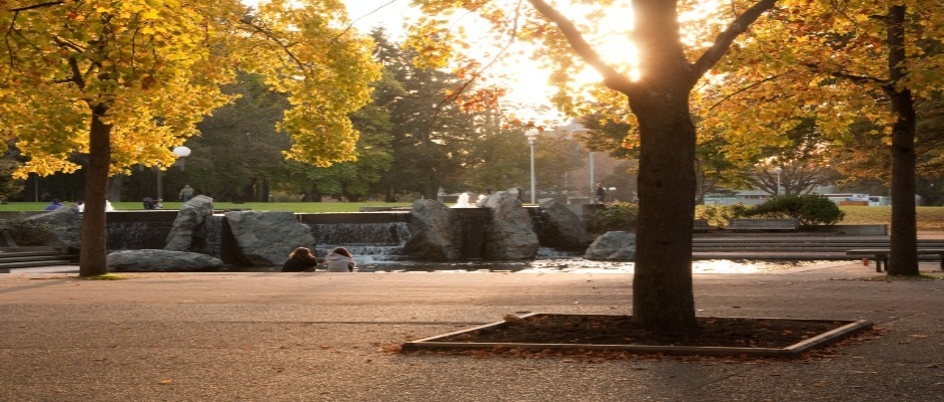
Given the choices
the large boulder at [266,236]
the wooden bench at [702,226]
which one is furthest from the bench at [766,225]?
the large boulder at [266,236]

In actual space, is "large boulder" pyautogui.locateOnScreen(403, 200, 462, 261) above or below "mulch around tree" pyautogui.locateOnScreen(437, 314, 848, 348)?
above

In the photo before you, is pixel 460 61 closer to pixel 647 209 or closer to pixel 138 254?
pixel 647 209

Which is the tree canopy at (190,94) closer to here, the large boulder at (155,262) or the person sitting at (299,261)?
the person sitting at (299,261)

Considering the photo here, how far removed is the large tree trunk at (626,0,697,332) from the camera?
10.2 meters

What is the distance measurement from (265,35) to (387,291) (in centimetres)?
738

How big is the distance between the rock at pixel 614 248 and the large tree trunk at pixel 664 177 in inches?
835

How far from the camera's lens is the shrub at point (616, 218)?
41.4 meters

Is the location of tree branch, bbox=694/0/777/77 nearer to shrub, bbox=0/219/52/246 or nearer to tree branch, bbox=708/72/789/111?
tree branch, bbox=708/72/789/111

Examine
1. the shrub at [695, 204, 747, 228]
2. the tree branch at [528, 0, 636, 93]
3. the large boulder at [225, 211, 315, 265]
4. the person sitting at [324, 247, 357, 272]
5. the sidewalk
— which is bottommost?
the sidewalk

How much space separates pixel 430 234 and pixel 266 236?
5221 mm

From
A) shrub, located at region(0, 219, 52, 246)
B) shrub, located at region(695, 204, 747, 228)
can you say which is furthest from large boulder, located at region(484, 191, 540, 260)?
shrub, located at region(0, 219, 52, 246)

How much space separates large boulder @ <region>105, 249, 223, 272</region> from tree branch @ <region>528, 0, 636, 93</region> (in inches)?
844

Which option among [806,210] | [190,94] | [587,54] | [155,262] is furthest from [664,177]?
[806,210]

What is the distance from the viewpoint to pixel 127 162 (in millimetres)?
24562
